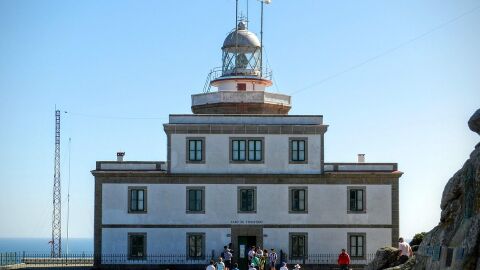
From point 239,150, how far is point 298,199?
151 inches

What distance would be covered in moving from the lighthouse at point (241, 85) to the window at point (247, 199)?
4.96 m

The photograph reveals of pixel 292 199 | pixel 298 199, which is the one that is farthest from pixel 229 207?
pixel 298 199

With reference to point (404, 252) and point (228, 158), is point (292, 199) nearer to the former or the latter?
point (228, 158)

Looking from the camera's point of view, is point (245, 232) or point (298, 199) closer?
point (245, 232)

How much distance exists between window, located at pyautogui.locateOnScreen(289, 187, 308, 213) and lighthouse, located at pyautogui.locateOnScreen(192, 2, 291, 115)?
17.3 ft

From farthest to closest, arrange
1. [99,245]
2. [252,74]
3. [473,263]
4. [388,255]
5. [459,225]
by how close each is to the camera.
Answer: [252,74]
[99,245]
[388,255]
[459,225]
[473,263]

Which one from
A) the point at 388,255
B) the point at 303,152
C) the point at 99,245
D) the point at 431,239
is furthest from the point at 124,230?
the point at 431,239

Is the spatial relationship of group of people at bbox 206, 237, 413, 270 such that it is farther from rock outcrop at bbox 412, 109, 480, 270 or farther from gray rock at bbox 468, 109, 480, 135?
gray rock at bbox 468, 109, 480, 135

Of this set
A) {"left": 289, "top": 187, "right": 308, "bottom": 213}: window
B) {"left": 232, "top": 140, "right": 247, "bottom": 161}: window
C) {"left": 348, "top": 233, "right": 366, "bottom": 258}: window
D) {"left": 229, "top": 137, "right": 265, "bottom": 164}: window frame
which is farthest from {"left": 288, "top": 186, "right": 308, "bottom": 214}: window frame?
{"left": 232, "top": 140, "right": 247, "bottom": 161}: window

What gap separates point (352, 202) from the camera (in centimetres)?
4472

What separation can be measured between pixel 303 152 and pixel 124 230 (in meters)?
9.75

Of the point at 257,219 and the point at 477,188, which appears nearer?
the point at 477,188

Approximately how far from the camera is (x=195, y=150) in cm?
4456

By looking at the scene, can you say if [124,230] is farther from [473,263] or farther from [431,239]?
[473,263]
